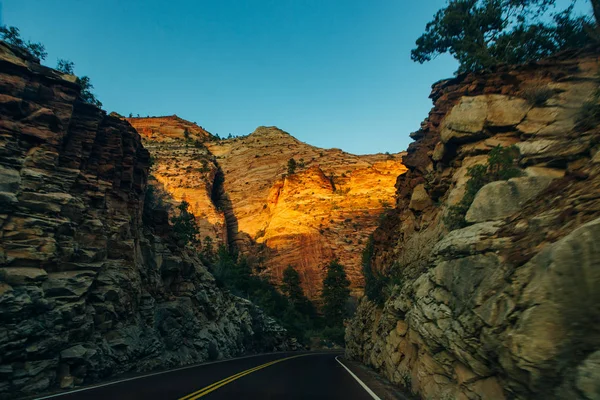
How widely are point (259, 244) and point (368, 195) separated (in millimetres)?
Result: 23550

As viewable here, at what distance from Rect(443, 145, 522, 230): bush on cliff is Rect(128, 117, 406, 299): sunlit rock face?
52782 mm

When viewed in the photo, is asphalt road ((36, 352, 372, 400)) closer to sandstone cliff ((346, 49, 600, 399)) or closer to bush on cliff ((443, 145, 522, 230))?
sandstone cliff ((346, 49, 600, 399))

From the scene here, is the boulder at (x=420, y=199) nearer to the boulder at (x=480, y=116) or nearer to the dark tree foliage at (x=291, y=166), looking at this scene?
the boulder at (x=480, y=116)

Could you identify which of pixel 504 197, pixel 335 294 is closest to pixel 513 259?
pixel 504 197

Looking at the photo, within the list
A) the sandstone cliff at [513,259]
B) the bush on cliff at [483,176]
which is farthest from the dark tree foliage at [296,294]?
the bush on cliff at [483,176]

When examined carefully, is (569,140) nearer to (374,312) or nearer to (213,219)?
(374,312)

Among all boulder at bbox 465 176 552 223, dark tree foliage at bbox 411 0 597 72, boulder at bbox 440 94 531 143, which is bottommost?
boulder at bbox 465 176 552 223

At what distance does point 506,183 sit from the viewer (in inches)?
374

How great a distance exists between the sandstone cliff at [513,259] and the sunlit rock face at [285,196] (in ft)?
160

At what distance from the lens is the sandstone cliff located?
5.18 m

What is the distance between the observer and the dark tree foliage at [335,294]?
188 feet

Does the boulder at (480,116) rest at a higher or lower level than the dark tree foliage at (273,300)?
higher

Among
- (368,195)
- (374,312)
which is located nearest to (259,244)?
(368,195)

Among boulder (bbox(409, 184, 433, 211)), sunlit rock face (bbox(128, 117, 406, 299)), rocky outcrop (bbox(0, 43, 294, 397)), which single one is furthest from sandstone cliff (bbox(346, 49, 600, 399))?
sunlit rock face (bbox(128, 117, 406, 299))
